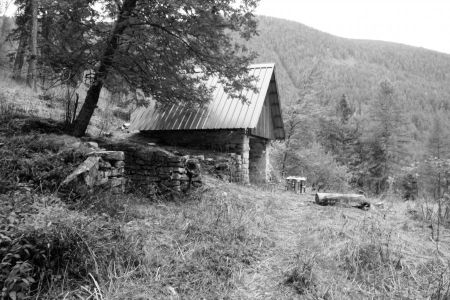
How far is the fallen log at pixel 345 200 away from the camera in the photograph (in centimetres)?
755

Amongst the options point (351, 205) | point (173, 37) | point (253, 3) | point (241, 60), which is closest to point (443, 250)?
point (351, 205)

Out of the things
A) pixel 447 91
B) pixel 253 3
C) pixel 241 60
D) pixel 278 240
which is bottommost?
pixel 278 240

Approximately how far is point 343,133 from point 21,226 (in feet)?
112

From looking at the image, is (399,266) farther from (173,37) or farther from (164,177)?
(173,37)

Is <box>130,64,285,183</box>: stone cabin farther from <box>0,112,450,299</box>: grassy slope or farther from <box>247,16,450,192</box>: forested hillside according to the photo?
<box>0,112,450,299</box>: grassy slope

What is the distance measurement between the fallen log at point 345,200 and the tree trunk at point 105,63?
6354 mm

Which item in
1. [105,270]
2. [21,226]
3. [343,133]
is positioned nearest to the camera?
[21,226]

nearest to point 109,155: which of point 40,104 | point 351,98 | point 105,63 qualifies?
point 105,63

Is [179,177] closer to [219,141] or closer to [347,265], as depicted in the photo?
[347,265]

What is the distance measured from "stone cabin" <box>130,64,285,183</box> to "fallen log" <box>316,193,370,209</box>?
3.52 metres

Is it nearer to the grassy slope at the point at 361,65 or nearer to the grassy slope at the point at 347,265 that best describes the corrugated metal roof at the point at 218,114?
the grassy slope at the point at 347,265

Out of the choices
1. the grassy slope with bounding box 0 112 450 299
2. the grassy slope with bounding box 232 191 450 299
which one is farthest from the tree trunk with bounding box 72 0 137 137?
the grassy slope with bounding box 232 191 450 299

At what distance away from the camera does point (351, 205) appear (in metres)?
7.62

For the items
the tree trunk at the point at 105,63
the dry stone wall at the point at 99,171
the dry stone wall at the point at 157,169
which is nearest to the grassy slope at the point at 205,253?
the dry stone wall at the point at 99,171
